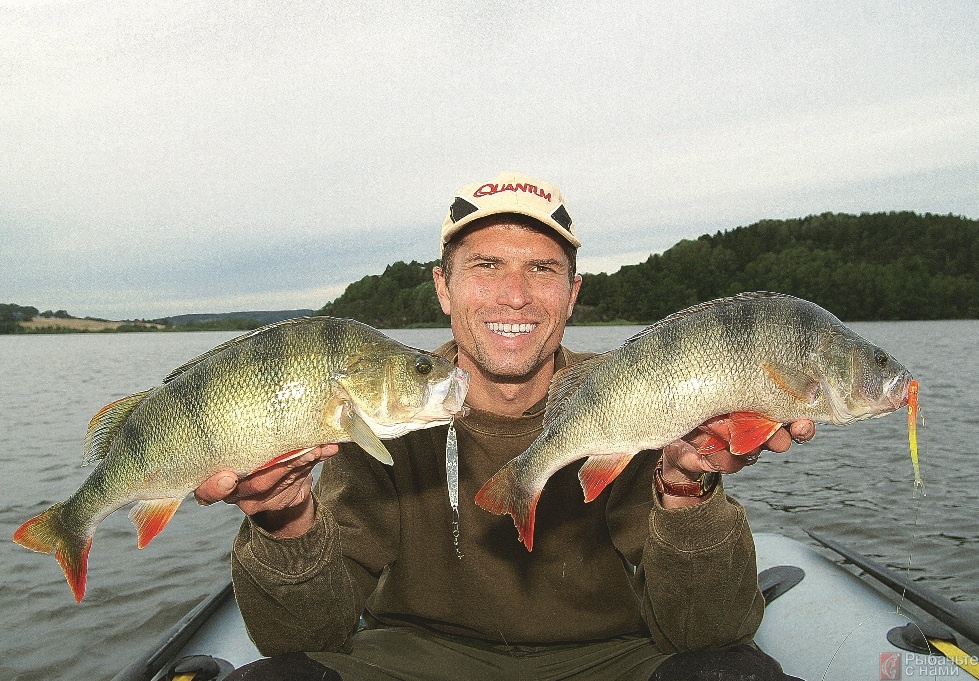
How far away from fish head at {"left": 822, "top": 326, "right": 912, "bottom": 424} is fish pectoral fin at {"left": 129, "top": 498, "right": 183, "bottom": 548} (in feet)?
8.65

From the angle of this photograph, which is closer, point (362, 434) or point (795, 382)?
point (362, 434)

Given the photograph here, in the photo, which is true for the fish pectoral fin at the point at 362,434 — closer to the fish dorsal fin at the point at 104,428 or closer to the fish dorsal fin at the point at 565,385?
the fish dorsal fin at the point at 565,385

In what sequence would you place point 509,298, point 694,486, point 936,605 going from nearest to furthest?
1. point 694,486
2. point 509,298
3. point 936,605

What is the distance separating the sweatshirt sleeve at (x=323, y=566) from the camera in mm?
2855

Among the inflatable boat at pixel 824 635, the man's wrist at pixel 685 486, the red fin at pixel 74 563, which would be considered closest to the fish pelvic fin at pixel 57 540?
the red fin at pixel 74 563

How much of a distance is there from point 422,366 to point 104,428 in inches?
51.8

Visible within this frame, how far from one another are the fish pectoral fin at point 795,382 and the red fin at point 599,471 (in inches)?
25.9

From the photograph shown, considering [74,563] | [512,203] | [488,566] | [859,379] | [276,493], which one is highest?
[512,203]

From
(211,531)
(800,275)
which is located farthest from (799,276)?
(211,531)

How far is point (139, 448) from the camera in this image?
2514mm

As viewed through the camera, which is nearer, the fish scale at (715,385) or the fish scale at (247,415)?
the fish scale at (247,415)

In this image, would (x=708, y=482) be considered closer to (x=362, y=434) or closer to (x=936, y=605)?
(x=362, y=434)

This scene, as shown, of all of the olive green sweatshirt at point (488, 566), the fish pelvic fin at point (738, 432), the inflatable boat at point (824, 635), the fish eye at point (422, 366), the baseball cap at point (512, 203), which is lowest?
the inflatable boat at point (824, 635)

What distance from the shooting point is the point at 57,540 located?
261cm
